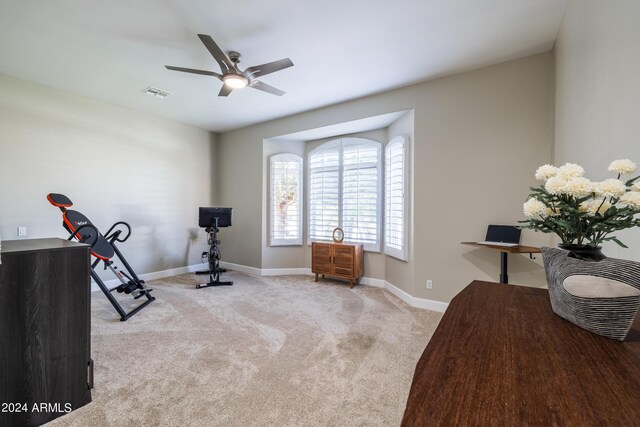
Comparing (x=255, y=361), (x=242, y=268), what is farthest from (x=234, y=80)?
(x=242, y=268)

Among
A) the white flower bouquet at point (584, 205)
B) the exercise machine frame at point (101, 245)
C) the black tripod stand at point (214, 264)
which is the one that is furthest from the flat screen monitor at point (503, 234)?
the exercise machine frame at point (101, 245)

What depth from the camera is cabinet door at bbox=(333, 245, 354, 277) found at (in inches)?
178

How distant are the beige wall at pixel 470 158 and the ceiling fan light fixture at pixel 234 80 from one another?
192 centimetres

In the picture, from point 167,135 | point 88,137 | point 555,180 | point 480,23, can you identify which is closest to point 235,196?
point 167,135

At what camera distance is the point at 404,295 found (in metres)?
3.86

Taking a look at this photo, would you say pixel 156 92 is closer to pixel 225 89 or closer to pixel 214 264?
pixel 225 89

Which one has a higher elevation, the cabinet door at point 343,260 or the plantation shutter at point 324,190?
the plantation shutter at point 324,190

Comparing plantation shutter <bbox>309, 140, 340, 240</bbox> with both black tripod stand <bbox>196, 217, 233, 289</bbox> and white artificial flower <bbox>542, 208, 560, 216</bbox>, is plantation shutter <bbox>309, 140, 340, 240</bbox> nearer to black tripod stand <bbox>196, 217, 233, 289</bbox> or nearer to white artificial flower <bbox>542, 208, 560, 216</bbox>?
black tripod stand <bbox>196, 217, 233, 289</bbox>

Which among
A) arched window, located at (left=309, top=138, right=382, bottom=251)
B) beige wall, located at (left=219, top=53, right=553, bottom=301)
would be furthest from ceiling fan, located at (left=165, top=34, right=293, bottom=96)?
arched window, located at (left=309, top=138, right=382, bottom=251)

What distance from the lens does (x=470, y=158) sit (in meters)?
3.28

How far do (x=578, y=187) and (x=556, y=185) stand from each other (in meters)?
0.06

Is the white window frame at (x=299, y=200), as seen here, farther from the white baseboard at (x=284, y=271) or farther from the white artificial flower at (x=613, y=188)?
the white artificial flower at (x=613, y=188)

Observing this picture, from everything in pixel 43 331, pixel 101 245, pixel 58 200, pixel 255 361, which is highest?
pixel 58 200

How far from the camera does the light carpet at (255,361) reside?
5.76 feet
